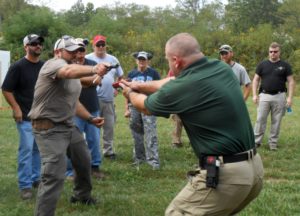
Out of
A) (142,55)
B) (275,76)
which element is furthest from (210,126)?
(275,76)

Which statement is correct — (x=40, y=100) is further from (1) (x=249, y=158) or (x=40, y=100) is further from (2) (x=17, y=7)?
(2) (x=17, y=7)

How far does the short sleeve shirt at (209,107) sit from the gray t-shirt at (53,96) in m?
1.74

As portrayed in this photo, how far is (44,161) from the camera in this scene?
5.18m

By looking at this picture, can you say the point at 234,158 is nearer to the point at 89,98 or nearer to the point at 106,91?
the point at 89,98

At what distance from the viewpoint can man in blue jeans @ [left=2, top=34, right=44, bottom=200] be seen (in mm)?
6297

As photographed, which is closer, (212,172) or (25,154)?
(212,172)

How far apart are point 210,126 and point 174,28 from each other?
42.4 m

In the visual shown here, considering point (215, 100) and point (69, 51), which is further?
point (69, 51)

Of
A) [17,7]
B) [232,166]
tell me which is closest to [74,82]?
[232,166]

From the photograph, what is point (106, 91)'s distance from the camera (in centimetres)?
848

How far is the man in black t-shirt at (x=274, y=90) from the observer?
9.73m

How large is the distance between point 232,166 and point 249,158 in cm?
19

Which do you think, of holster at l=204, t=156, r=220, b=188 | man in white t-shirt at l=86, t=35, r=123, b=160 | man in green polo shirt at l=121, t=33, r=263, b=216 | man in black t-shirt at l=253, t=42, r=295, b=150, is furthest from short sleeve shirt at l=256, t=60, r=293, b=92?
holster at l=204, t=156, r=220, b=188

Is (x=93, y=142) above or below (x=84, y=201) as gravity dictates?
above
